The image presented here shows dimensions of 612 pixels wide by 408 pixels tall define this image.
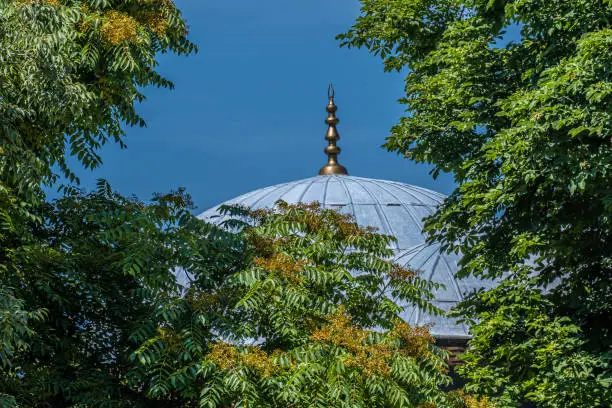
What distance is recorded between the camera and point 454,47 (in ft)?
47.6

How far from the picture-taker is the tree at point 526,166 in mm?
11430

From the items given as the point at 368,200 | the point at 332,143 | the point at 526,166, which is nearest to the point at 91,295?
the point at 526,166

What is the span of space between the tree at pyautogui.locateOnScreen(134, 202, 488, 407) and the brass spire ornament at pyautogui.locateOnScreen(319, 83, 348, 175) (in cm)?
2495

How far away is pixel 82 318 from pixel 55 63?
136 inches

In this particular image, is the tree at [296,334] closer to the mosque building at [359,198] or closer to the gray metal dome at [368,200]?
the mosque building at [359,198]

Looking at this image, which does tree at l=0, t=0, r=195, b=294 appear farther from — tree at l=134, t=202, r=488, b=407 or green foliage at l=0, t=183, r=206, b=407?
tree at l=134, t=202, r=488, b=407

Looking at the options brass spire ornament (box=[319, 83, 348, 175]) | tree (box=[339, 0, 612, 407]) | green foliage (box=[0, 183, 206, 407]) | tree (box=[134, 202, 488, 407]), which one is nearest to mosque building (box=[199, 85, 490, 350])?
brass spire ornament (box=[319, 83, 348, 175])

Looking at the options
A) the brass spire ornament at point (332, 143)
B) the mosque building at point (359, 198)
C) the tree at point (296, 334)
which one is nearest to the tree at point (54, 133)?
the tree at point (296, 334)

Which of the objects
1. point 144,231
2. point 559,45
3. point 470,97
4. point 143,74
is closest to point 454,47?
point 470,97

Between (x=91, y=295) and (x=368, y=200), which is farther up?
(x=368, y=200)

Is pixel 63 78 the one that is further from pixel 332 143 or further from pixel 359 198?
pixel 332 143

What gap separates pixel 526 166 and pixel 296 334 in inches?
149

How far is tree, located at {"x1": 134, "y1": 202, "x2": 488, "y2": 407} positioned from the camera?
9.95 m

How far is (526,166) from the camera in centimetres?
1183
